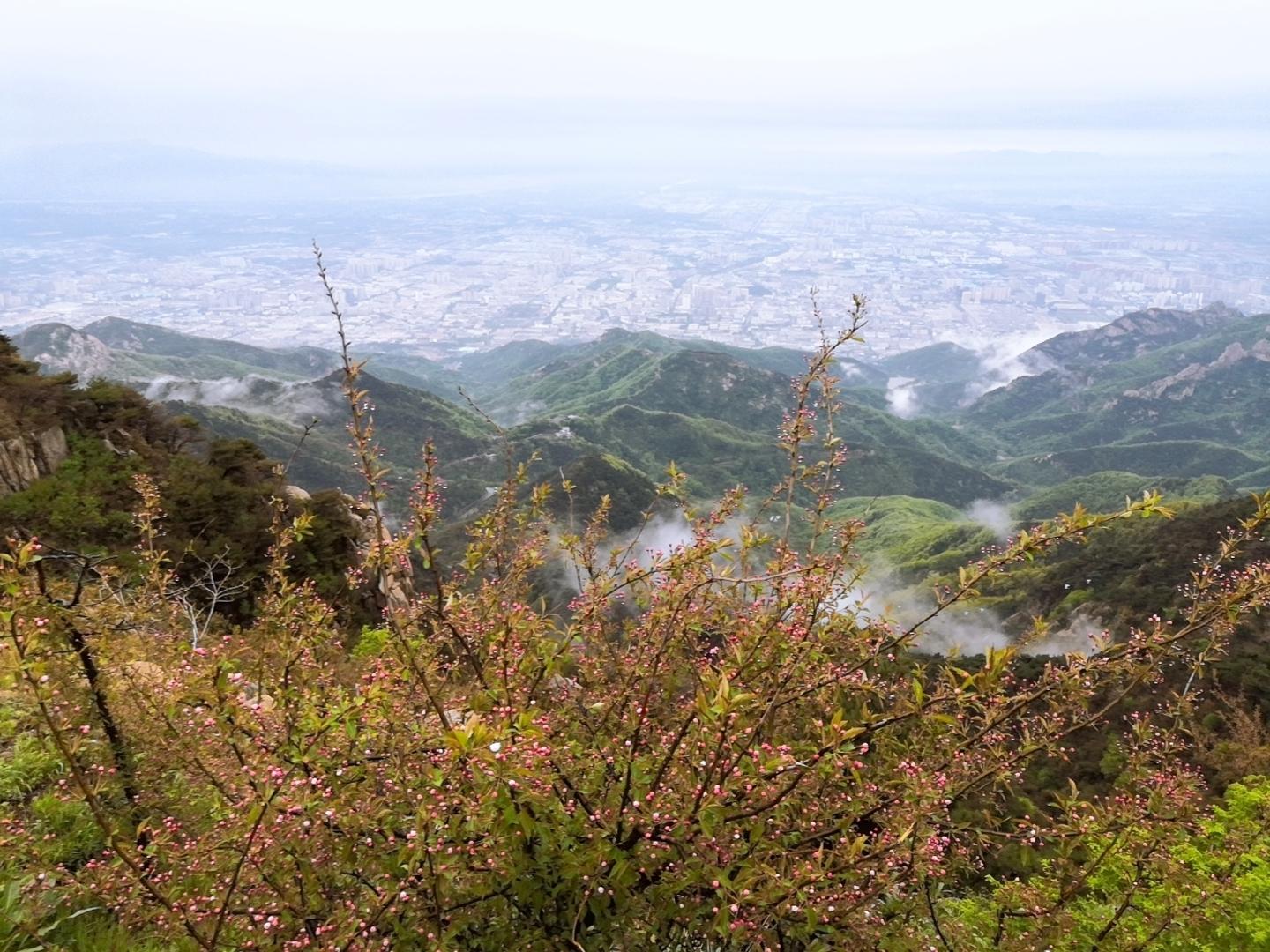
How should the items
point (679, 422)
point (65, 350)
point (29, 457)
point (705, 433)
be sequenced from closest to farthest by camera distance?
point (29, 457)
point (705, 433)
point (679, 422)
point (65, 350)

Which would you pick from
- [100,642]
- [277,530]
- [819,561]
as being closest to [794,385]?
[819,561]

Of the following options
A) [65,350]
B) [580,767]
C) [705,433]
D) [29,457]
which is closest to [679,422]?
[705,433]

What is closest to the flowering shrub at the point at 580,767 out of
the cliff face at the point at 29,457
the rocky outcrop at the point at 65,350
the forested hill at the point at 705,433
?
the cliff face at the point at 29,457

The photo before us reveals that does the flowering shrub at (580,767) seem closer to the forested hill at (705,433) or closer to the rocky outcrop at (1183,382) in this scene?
the forested hill at (705,433)

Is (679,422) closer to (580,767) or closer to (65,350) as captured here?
(65,350)

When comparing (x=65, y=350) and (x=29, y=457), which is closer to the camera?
(x=29, y=457)

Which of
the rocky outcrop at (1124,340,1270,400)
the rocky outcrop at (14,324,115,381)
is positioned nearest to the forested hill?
the rocky outcrop at (14,324,115,381)
